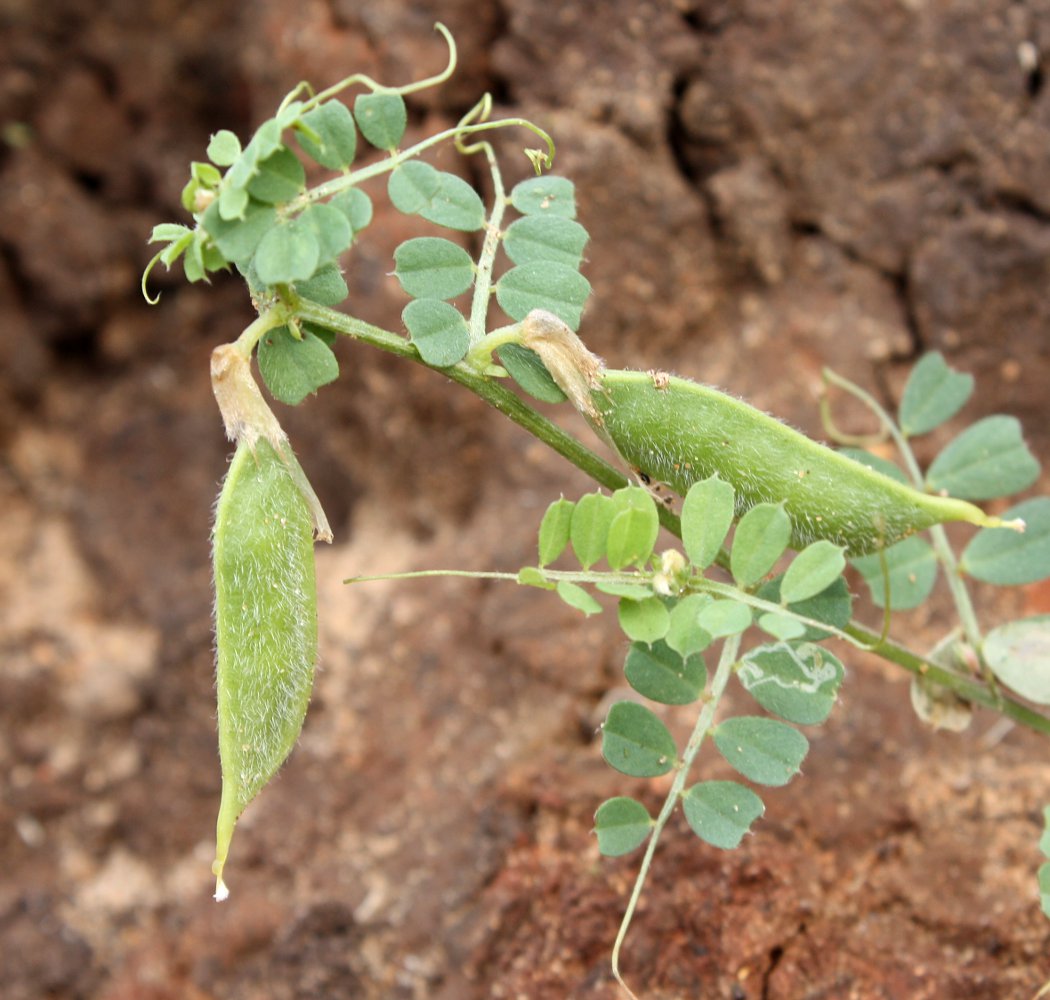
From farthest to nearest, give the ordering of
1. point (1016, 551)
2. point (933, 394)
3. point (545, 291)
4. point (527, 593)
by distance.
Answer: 1. point (527, 593)
2. point (933, 394)
3. point (1016, 551)
4. point (545, 291)

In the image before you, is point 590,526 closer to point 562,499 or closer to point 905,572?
point 562,499

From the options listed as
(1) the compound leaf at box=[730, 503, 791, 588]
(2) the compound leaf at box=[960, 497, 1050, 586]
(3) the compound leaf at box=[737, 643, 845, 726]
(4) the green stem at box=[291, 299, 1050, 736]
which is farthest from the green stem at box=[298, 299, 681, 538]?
(2) the compound leaf at box=[960, 497, 1050, 586]

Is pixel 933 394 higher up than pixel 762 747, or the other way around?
pixel 933 394

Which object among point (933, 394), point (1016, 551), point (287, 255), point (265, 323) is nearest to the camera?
point (287, 255)

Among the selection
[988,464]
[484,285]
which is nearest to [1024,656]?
[988,464]

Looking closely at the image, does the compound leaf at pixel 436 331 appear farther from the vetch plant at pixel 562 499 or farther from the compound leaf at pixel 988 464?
the compound leaf at pixel 988 464

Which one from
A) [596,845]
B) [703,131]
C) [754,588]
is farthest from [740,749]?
[703,131]

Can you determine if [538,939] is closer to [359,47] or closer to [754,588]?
[754,588]
